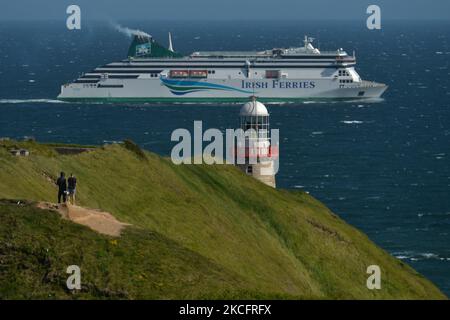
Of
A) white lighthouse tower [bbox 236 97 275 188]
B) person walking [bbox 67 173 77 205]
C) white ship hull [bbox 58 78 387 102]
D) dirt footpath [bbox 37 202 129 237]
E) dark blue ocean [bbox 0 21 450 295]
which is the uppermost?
A: white ship hull [bbox 58 78 387 102]

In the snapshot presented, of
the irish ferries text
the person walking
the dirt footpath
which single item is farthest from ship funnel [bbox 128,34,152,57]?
the dirt footpath

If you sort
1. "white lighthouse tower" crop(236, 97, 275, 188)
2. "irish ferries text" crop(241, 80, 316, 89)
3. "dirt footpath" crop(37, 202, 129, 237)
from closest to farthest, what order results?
"dirt footpath" crop(37, 202, 129, 237), "white lighthouse tower" crop(236, 97, 275, 188), "irish ferries text" crop(241, 80, 316, 89)

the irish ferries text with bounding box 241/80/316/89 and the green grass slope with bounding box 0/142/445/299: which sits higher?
the irish ferries text with bounding box 241/80/316/89

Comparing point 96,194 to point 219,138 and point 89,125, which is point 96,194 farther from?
point 89,125

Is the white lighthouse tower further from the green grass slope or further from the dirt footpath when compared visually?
the dirt footpath

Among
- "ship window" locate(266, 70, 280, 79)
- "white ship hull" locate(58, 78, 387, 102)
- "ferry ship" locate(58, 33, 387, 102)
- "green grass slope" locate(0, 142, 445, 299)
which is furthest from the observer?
"ship window" locate(266, 70, 280, 79)
